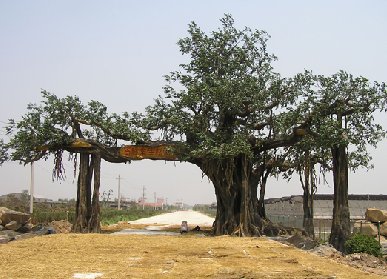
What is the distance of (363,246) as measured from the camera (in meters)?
16.4

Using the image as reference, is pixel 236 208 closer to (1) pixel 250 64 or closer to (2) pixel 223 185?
(2) pixel 223 185

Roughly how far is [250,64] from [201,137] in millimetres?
5120

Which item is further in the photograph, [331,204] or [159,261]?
[331,204]

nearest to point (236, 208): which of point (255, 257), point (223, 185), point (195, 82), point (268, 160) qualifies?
point (223, 185)

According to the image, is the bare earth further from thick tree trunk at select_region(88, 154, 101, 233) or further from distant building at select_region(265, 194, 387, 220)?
distant building at select_region(265, 194, 387, 220)

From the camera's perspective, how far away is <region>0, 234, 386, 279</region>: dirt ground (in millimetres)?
10922

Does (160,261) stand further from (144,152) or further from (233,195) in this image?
(144,152)

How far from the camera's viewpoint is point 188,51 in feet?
85.0

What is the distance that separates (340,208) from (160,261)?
357 inches

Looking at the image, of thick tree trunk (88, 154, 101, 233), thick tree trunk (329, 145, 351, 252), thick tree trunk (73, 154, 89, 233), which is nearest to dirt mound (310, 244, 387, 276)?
thick tree trunk (329, 145, 351, 252)

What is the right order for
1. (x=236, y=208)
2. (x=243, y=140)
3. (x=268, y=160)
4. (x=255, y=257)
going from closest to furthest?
(x=255, y=257) < (x=243, y=140) < (x=236, y=208) < (x=268, y=160)

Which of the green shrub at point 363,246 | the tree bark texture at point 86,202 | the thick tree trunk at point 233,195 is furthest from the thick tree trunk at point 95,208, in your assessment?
the green shrub at point 363,246

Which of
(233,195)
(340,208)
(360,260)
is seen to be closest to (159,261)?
(360,260)

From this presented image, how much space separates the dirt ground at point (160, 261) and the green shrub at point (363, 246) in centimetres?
195
